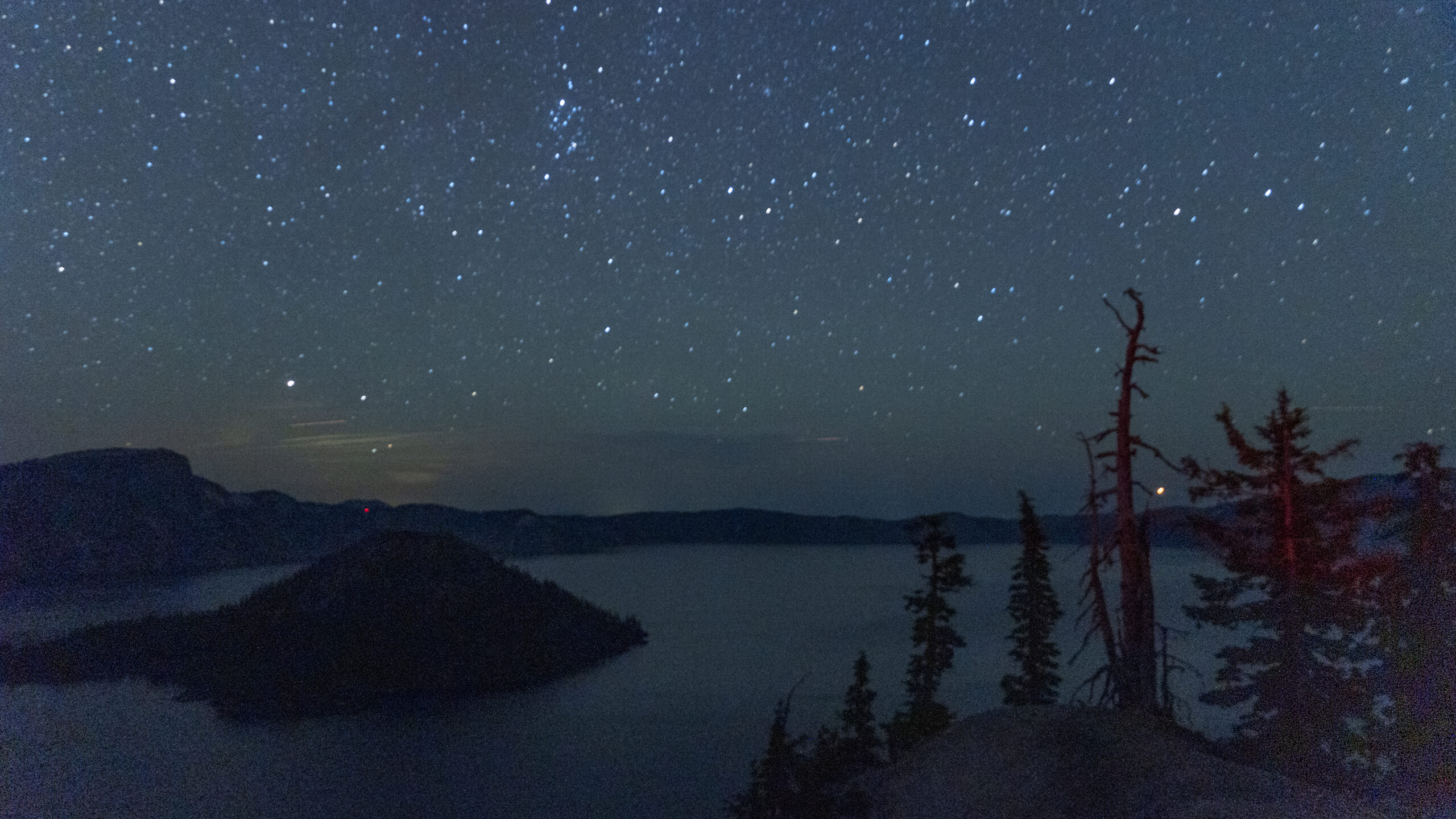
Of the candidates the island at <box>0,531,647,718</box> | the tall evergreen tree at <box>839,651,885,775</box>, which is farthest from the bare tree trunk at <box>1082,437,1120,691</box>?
the island at <box>0,531,647,718</box>

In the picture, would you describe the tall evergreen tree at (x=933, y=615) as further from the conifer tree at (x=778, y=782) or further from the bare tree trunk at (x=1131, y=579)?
the bare tree trunk at (x=1131, y=579)

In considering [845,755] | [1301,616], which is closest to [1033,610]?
[845,755]

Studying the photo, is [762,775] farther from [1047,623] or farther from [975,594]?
[975,594]

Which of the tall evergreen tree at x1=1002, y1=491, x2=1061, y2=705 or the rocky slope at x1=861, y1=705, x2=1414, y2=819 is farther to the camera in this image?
the tall evergreen tree at x1=1002, y1=491, x2=1061, y2=705

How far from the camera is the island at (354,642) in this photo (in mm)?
46281

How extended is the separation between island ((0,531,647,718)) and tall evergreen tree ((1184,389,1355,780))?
46502 mm

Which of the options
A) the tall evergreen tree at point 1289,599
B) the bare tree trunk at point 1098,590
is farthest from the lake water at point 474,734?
the tall evergreen tree at point 1289,599

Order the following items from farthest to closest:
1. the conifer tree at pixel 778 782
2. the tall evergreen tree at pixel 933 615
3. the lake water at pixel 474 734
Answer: the lake water at pixel 474 734 → the tall evergreen tree at pixel 933 615 → the conifer tree at pixel 778 782

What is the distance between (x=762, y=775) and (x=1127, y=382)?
10538mm

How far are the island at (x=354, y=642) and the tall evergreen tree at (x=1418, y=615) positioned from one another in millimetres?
48599

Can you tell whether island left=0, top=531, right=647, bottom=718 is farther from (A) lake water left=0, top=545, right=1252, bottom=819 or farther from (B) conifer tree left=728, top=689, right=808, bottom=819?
(B) conifer tree left=728, top=689, right=808, bottom=819

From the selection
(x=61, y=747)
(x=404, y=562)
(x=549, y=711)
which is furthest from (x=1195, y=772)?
(x=404, y=562)

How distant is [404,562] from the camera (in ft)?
189

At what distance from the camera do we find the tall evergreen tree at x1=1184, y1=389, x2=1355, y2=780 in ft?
50.5
